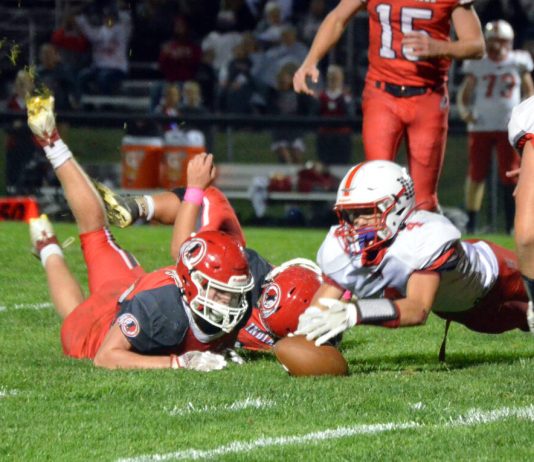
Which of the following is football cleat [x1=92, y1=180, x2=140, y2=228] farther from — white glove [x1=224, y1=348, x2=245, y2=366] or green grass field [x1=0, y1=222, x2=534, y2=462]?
white glove [x1=224, y1=348, x2=245, y2=366]

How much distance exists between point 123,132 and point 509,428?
9.29 metres

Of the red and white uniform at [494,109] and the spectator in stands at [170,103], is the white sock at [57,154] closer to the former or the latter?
the red and white uniform at [494,109]

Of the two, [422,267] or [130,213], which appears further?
[130,213]

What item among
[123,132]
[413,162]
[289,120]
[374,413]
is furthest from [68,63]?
[374,413]

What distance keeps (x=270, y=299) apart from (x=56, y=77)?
28.0 ft

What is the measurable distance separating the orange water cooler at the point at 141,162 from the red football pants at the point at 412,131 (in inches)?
214

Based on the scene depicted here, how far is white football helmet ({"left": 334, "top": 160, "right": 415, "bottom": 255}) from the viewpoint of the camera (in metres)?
5.32

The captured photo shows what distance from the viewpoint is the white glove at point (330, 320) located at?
16.4 feet

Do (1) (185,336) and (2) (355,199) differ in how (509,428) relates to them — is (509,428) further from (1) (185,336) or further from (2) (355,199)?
(1) (185,336)

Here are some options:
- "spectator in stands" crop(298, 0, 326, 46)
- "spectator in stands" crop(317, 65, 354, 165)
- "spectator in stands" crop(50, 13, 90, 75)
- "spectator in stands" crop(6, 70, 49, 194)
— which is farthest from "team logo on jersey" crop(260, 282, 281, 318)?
"spectator in stands" crop(298, 0, 326, 46)

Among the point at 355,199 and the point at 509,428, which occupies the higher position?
the point at 355,199

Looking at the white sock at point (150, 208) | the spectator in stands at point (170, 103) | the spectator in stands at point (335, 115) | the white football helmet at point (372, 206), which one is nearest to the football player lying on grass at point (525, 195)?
the white football helmet at point (372, 206)

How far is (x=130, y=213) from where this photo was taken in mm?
7289

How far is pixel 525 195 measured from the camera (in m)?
5.24
